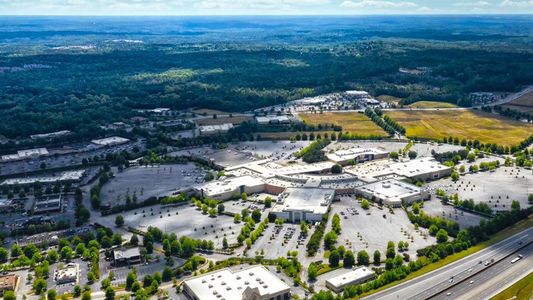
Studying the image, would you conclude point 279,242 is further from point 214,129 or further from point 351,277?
point 214,129

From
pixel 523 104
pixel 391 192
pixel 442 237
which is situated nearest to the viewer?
pixel 442 237

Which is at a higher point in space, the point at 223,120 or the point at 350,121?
the point at 350,121

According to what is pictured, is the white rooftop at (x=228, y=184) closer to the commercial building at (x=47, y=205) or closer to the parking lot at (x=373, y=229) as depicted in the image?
the parking lot at (x=373, y=229)

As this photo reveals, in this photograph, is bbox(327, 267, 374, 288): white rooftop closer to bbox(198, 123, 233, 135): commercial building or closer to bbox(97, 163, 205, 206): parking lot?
bbox(97, 163, 205, 206): parking lot

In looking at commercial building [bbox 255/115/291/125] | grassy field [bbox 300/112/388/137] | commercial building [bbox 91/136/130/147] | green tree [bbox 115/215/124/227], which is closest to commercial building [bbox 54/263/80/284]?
green tree [bbox 115/215/124/227]

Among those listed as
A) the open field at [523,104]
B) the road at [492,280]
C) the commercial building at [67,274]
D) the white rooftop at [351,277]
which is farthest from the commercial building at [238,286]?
the open field at [523,104]

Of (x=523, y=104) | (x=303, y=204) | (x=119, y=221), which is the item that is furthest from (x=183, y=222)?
(x=523, y=104)
